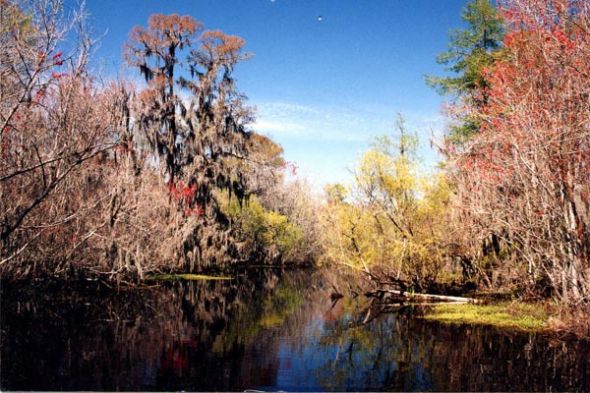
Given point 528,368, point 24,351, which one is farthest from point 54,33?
point 528,368

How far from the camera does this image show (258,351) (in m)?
10.8

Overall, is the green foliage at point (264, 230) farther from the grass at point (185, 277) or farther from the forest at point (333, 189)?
the grass at point (185, 277)

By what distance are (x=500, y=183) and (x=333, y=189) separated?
56.5 feet

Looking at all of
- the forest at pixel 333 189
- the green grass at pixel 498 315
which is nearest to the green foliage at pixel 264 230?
the forest at pixel 333 189

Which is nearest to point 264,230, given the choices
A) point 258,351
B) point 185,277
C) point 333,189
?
point 333,189

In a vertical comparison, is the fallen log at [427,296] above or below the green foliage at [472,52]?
below

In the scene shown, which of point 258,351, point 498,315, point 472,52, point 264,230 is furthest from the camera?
point 264,230

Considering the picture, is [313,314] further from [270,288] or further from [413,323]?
[270,288]

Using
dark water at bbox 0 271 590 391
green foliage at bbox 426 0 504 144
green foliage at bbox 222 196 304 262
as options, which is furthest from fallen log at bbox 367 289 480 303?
green foliage at bbox 222 196 304 262

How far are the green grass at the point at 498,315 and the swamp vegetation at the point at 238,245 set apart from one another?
0.11 m

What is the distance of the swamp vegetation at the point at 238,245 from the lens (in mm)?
8836

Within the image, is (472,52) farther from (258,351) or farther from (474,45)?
(258,351)

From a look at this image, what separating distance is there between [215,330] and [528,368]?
792 cm

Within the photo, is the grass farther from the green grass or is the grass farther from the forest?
the green grass
